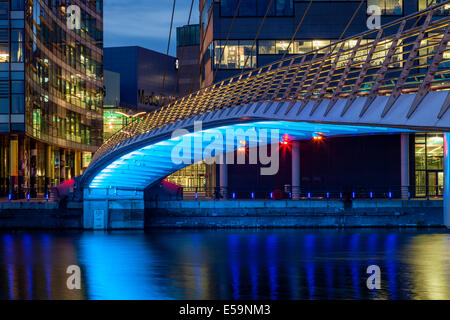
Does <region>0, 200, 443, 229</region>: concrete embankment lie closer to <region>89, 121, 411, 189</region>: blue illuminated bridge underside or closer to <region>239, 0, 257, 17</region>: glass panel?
<region>89, 121, 411, 189</region>: blue illuminated bridge underside

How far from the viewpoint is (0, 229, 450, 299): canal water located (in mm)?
21562

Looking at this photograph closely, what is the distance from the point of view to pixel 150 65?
Result: 4313 inches

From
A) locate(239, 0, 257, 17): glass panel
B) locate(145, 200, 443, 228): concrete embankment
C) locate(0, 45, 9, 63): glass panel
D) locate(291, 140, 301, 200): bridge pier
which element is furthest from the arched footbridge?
locate(0, 45, 9, 63): glass panel

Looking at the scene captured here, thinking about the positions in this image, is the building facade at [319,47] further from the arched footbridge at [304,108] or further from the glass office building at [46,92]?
the glass office building at [46,92]

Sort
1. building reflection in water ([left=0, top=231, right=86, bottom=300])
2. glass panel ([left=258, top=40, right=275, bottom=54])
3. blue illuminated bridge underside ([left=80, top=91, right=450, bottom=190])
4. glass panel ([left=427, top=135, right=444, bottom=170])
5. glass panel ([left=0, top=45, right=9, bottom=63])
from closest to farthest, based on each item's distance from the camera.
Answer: blue illuminated bridge underside ([left=80, top=91, right=450, bottom=190]) < building reflection in water ([left=0, top=231, right=86, bottom=300]) < glass panel ([left=258, top=40, right=275, bottom=54]) < glass panel ([left=427, top=135, right=444, bottom=170]) < glass panel ([left=0, top=45, right=9, bottom=63])

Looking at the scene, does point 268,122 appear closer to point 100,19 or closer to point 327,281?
point 327,281

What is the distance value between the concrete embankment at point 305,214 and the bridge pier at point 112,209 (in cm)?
174

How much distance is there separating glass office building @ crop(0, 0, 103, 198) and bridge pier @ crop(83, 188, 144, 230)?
24.7 feet

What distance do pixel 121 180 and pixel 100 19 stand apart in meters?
44.2

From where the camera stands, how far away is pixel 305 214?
43375mm

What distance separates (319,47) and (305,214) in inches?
533

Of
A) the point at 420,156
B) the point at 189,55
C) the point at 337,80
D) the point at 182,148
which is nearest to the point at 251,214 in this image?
the point at 182,148
